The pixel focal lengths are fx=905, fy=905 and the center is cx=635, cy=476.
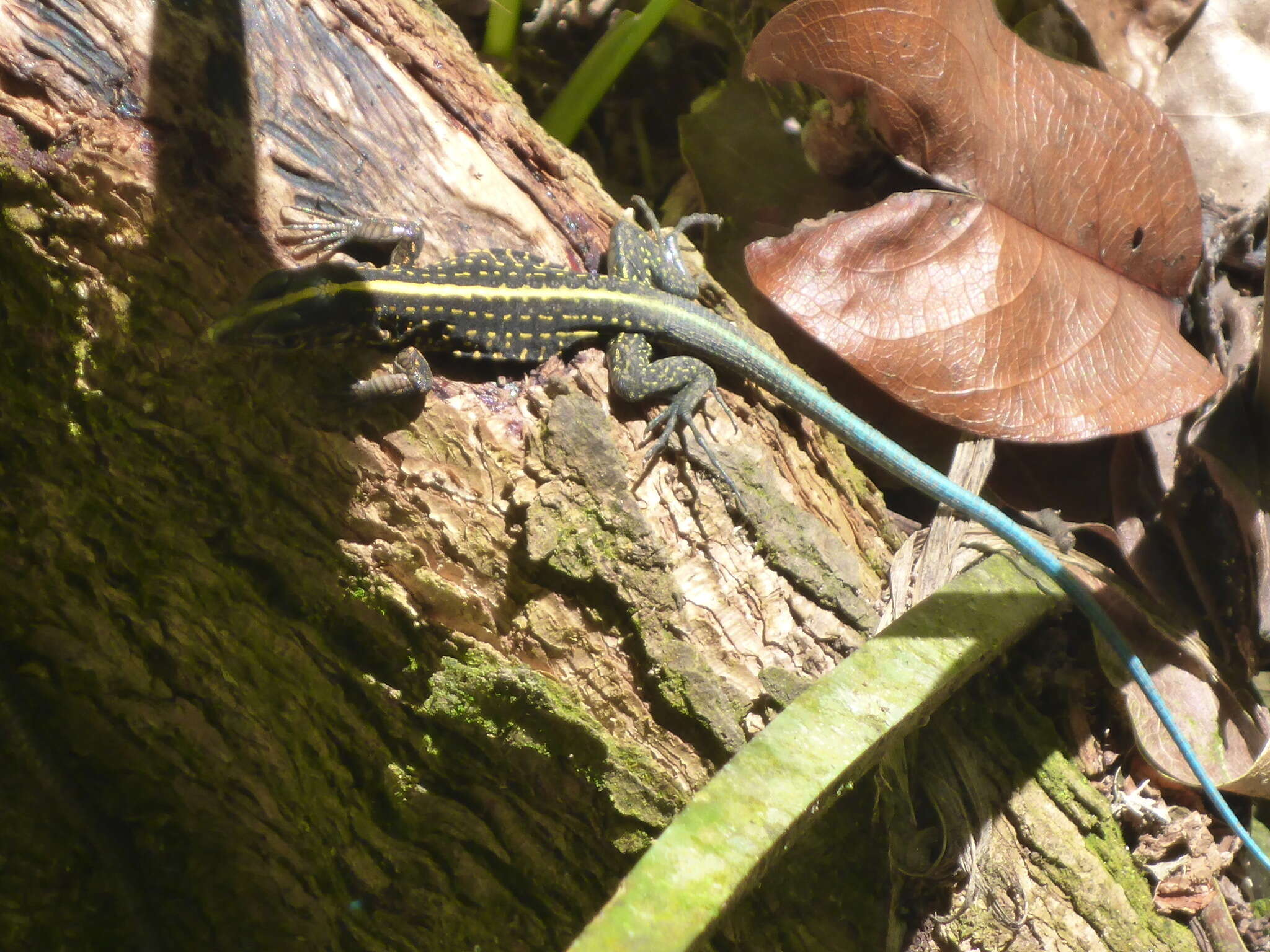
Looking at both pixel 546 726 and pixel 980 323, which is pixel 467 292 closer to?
pixel 546 726

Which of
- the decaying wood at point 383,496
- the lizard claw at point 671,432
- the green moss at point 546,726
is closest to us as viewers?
the decaying wood at point 383,496

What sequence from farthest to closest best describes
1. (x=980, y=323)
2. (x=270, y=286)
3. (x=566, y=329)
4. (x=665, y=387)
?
(x=566, y=329) < (x=665, y=387) < (x=980, y=323) < (x=270, y=286)

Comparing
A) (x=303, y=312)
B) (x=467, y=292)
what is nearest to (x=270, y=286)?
(x=303, y=312)

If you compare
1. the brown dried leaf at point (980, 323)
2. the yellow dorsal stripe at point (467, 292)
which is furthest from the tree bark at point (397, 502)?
the brown dried leaf at point (980, 323)

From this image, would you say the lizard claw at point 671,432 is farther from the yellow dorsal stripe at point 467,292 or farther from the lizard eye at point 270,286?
the lizard eye at point 270,286

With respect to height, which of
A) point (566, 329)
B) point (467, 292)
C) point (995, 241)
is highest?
point (995, 241)

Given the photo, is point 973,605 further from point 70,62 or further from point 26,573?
point 26,573

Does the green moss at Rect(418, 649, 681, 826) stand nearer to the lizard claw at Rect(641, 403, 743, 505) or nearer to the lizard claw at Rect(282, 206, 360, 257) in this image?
the lizard claw at Rect(641, 403, 743, 505)
